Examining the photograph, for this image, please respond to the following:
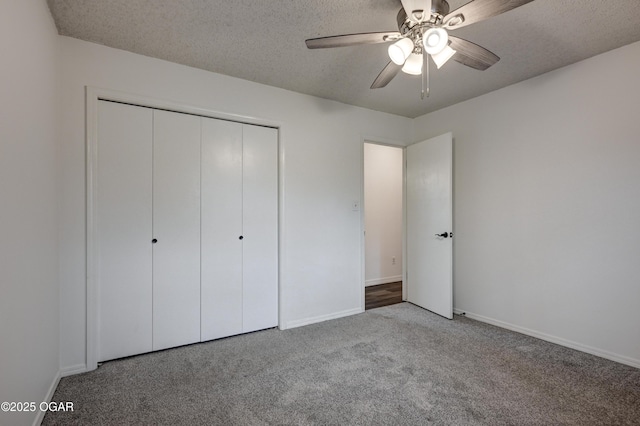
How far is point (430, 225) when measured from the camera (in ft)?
11.3

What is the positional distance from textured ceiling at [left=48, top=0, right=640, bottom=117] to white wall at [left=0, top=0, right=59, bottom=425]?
0.44 m

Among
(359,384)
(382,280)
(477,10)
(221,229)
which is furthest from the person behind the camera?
(382,280)

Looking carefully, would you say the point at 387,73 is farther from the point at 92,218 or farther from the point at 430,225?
the point at 92,218

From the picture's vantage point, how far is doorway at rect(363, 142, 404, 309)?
4.78m

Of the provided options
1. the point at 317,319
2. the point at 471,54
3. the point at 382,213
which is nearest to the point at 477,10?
the point at 471,54

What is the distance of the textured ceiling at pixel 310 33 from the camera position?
180 cm

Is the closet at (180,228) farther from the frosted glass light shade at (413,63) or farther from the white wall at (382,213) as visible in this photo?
the white wall at (382,213)

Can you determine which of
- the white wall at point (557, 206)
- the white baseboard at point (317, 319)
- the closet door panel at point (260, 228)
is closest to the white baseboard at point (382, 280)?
the white baseboard at point (317, 319)

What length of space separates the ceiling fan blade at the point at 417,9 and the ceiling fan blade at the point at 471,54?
191 millimetres

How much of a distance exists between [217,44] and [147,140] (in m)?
0.95

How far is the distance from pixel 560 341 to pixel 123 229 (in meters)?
3.80

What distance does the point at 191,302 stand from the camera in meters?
2.55

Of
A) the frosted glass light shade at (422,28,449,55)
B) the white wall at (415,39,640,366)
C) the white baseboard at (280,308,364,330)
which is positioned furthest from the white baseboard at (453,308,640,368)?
the frosted glass light shade at (422,28,449,55)

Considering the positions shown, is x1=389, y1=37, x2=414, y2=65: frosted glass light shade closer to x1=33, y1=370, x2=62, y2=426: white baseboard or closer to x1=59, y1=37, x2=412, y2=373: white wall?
x1=59, y1=37, x2=412, y2=373: white wall
